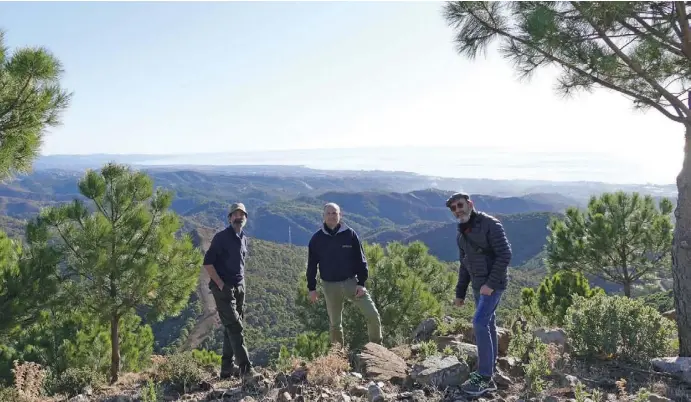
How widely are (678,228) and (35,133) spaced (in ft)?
27.2

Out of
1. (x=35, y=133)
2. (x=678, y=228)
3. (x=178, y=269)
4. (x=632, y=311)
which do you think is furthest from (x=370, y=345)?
(x=178, y=269)

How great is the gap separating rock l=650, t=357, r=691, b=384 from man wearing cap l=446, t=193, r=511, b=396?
6.08 ft

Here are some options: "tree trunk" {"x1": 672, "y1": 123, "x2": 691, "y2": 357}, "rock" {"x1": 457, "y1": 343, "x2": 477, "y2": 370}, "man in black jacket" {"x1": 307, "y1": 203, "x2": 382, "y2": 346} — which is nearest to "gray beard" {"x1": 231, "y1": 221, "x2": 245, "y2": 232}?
"man in black jacket" {"x1": 307, "y1": 203, "x2": 382, "y2": 346}

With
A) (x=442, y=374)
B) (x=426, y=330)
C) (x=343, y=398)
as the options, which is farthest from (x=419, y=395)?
(x=426, y=330)

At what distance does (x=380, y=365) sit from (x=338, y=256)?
142 centimetres

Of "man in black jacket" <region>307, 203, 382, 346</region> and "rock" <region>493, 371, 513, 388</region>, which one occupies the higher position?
"man in black jacket" <region>307, 203, 382, 346</region>

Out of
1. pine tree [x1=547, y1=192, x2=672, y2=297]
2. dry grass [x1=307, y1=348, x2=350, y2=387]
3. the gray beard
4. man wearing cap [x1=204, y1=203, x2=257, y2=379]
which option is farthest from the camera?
pine tree [x1=547, y1=192, x2=672, y2=297]

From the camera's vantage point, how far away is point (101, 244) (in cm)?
1030

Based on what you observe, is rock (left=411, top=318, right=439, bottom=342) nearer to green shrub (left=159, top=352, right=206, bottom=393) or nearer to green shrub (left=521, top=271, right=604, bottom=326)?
green shrub (left=159, top=352, right=206, bottom=393)

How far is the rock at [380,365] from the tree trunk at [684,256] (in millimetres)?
3370

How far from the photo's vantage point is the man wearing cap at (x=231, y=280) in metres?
5.46

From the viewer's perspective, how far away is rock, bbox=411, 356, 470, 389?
4.65m

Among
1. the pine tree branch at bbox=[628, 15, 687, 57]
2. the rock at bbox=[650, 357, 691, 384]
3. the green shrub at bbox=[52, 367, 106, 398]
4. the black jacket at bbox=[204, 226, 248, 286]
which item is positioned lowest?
the green shrub at bbox=[52, 367, 106, 398]

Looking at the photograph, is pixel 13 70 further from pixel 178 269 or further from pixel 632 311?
pixel 632 311
